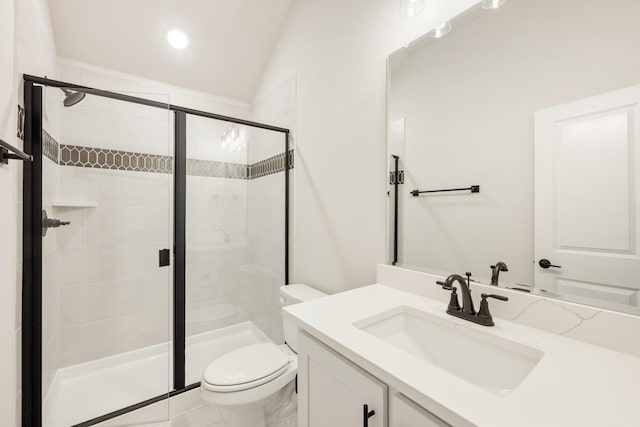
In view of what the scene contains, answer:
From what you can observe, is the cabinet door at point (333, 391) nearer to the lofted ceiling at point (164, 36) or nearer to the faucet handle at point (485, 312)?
the faucet handle at point (485, 312)

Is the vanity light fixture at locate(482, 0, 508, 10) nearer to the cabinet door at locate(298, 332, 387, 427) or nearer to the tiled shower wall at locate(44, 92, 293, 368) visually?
the cabinet door at locate(298, 332, 387, 427)

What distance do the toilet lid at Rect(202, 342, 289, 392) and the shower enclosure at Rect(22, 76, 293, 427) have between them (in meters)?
0.51

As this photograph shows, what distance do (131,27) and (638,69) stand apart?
265 cm

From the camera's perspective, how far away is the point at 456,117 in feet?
3.50

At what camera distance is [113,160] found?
6.01ft

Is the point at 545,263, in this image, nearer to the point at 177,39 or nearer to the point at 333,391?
the point at 333,391

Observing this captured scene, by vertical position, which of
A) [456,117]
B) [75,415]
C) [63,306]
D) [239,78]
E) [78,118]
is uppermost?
[239,78]

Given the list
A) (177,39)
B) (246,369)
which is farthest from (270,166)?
(246,369)

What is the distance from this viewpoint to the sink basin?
717 mm

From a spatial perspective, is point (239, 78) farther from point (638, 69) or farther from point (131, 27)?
point (638, 69)

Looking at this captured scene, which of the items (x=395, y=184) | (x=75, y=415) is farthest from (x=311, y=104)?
(x=75, y=415)

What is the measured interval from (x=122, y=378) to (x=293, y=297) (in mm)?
1306

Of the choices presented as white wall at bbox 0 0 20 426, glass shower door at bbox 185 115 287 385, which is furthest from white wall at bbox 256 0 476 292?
white wall at bbox 0 0 20 426

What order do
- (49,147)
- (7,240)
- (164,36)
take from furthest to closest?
(164,36) → (49,147) → (7,240)
